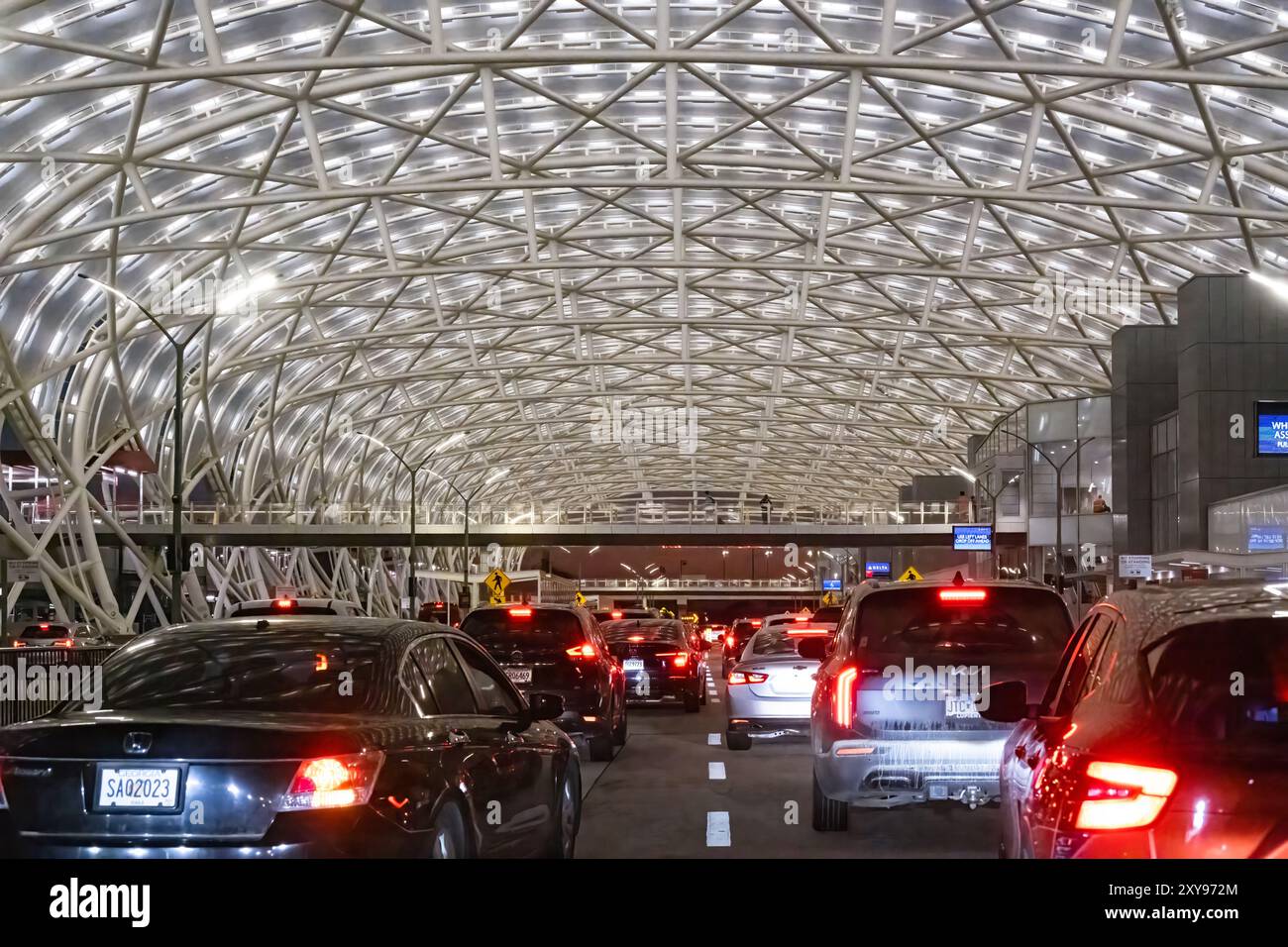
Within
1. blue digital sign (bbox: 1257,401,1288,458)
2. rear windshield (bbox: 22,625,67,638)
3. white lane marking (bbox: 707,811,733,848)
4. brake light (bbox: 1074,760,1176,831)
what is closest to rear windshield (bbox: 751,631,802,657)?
white lane marking (bbox: 707,811,733,848)

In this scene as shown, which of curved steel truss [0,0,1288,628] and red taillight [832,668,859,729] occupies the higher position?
curved steel truss [0,0,1288,628]

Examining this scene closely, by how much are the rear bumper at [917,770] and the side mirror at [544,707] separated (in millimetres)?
2533

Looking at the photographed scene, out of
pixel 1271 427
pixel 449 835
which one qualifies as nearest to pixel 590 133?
pixel 1271 427

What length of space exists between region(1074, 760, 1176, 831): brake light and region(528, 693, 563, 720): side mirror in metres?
3.74

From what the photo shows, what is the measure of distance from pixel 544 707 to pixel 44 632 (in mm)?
27679

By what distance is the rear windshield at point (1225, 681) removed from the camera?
15.1 feet

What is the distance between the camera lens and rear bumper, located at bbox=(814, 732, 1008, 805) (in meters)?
9.52

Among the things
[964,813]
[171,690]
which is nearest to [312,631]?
[171,690]

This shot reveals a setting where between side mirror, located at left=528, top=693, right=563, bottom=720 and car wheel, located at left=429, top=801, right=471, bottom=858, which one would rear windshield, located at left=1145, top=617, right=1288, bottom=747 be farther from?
side mirror, located at left=528, top=693, right=563, bottom=720

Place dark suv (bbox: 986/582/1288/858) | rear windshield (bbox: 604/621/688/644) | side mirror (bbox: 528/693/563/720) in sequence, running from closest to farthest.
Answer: dark suv (bbox: 986/582/1288/858) < side mirror (bbox: 528/693/563/720) < rear windshield (bbox: 604/621/688/644)

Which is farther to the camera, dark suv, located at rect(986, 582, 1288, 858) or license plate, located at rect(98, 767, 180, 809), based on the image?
license plate, located at rect(98, 767, 180, 809)

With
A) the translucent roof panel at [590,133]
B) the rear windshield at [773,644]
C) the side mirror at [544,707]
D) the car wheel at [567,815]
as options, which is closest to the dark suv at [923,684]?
the car wheel at [567,815]

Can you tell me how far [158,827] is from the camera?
17.5 feet

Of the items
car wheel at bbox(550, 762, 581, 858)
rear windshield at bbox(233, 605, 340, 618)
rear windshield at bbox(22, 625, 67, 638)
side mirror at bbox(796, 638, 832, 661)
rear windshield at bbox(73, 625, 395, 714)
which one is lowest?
rear windshield at bbox(22, 625, 67, 638)
